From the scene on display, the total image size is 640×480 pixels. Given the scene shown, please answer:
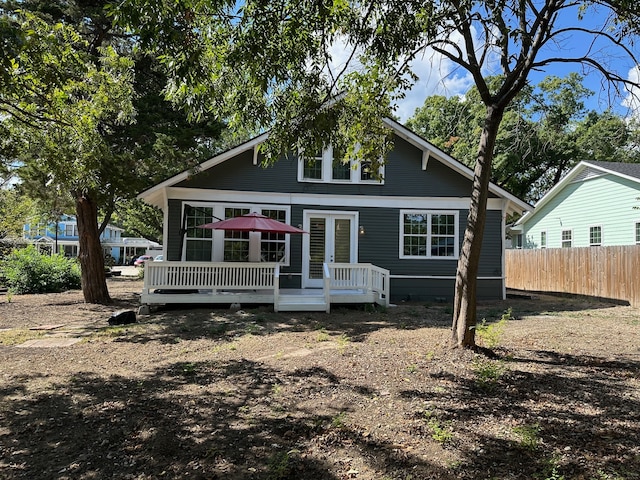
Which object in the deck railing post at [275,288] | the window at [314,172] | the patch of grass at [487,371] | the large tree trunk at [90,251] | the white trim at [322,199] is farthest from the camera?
the window at [314,172]

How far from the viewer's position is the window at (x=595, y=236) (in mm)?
18250

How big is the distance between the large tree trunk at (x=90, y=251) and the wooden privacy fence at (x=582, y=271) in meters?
15.7

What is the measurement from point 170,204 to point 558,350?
10.3 m

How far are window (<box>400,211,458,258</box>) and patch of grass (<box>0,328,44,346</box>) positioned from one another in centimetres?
969

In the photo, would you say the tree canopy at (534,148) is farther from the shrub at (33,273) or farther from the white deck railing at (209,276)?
the shrub at (33,273)

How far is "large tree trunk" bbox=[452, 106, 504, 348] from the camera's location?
5.75 meters

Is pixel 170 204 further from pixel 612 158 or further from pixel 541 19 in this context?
pixel 612 158

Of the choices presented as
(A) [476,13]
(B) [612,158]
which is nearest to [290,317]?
(A) [476,13]

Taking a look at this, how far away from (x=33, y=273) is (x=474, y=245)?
16701 mm

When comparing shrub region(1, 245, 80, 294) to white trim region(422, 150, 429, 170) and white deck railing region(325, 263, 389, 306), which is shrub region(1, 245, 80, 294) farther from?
white trim region(422, 150, 429, 170)

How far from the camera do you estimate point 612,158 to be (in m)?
29.0

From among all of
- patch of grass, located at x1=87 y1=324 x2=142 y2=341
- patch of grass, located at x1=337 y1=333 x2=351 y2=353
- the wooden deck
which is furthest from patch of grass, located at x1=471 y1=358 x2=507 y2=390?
patch of grass, located at x1=87 y1=324 x2=142 y2=341

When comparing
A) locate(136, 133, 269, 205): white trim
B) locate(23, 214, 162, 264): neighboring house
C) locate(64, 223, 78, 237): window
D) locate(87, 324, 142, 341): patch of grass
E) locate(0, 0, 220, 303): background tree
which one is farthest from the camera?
locate(64, 223, 78, 237): window

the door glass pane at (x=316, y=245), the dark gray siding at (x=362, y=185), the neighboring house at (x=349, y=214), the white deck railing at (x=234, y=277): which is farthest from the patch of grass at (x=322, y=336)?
the dark gray siding at (x=362, y=185)
